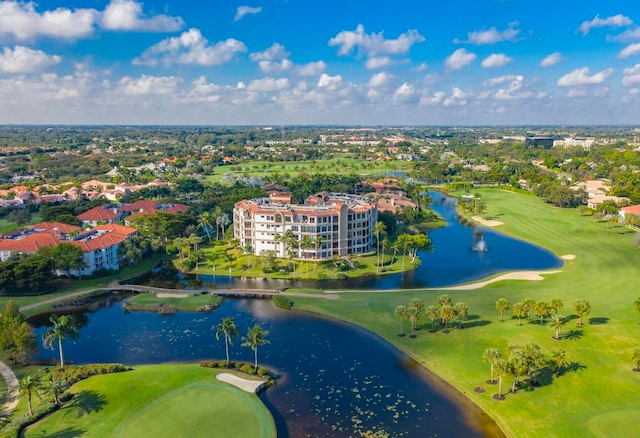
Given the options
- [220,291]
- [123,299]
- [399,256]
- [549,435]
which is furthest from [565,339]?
[123,299]

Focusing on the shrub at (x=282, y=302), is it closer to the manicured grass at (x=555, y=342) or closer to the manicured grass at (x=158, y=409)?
the manicured grass at (x=555, y=342)

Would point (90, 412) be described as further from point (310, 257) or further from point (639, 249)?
point (639, 249)

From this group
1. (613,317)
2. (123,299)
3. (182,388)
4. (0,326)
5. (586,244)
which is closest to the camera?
(182,388)

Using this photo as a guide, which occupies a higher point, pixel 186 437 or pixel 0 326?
pixel 0 326

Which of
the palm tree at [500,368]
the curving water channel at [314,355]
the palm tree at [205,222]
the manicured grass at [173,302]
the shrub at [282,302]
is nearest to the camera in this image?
the curving water channel at [314,355]

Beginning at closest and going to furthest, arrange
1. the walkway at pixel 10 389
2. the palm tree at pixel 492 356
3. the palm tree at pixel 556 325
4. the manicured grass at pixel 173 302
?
1. the walkway at pixel 10 389
2. the palm tree at pixel 492 356
3. the palm tree at pixel 556 325
4. the manicured grass at pixel 173 302

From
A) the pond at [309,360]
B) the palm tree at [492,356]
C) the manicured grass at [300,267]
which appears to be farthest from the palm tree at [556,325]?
the manicured grass at [300,267]

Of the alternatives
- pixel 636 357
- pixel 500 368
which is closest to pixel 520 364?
pixel 500 368
